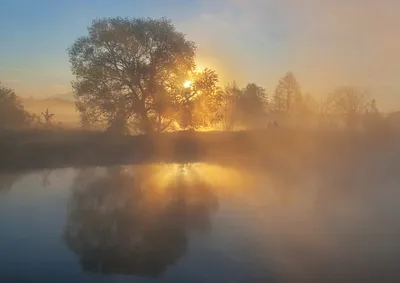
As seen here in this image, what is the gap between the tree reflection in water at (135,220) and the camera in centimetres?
894

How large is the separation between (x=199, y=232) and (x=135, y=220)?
1930 mm

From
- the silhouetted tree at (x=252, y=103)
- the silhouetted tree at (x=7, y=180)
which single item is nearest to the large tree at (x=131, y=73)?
the silhouetted tree at (x=7, y=180)

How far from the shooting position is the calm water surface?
26.9 feet

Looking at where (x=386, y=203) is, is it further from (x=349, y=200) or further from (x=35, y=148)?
(x=35, y=148)

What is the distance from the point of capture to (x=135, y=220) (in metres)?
12.2

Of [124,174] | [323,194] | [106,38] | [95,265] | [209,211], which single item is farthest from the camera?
[106,38]

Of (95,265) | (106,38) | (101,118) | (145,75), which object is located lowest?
(95,265)

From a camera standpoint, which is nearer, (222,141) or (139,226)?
(139,226)

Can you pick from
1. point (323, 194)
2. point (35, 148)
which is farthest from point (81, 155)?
point (323, 194)

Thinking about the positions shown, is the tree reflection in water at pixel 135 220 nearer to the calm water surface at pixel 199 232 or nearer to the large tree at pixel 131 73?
the calm water surface at pixel 199 232

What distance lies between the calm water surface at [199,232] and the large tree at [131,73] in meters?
21.8

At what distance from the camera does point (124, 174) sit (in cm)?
2356

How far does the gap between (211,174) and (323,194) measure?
793 cm

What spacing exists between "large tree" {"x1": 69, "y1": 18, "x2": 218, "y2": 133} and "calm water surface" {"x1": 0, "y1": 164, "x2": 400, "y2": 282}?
858 inches
